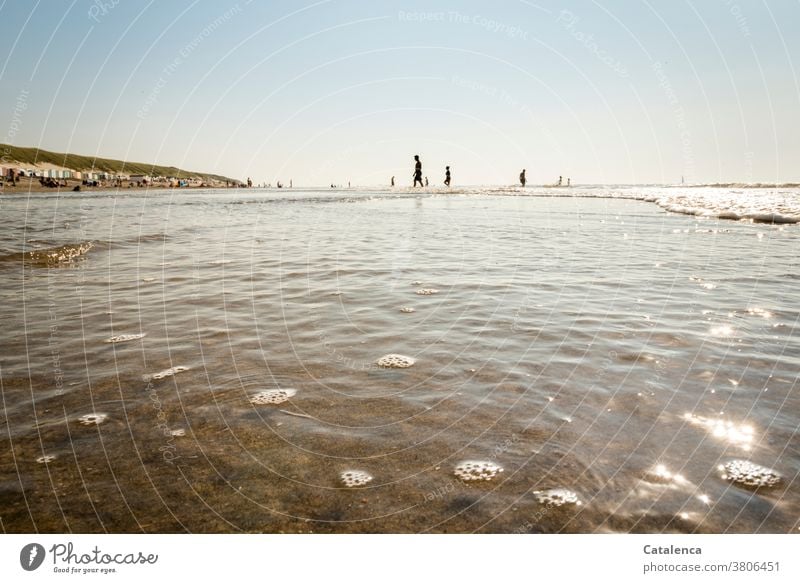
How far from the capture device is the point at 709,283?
839 centimetres

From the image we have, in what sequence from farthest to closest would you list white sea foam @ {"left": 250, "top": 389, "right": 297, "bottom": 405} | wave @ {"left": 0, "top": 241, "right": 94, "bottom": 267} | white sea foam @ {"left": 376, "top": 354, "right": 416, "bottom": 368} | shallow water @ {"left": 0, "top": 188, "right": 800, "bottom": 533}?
wave @ {"left": 0, "top": 241, "right": 94, "bottom": 267}, white sea foam @ {"left": 376, "top": 354, "right": 416, "bottom": 368}, white sea foam @ {"left": 250, "top": 389, "right": 297, "bottom": 405}, shallow water @ {"left": 0, "top": 188, "right": 800, "bottom": 533}

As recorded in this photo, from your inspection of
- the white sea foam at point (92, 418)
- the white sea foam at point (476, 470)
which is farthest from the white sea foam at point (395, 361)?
the white sea foam at point (92, 418)

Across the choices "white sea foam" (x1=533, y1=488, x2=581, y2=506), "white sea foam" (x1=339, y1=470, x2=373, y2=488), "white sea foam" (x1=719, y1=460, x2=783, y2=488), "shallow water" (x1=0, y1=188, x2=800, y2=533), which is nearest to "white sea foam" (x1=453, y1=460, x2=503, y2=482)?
"shallow water" (x1=0, y1=188, x2=800, y2=533)

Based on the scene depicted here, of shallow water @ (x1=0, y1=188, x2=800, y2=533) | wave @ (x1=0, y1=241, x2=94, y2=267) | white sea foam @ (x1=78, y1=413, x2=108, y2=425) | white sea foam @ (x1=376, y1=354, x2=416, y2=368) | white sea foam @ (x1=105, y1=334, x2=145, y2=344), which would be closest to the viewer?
shallow water @ (x1=0, y1=188, x2=800, y2=533)

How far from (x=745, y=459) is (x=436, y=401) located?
2.33 metres

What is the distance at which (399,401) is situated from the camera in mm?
4082

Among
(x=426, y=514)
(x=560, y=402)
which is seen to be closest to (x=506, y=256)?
(x=560, y=402)

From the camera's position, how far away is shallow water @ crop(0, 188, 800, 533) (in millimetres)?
2744

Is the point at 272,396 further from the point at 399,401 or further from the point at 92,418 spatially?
the point at 92,418

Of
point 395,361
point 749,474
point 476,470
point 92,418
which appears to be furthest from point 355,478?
point 749,474

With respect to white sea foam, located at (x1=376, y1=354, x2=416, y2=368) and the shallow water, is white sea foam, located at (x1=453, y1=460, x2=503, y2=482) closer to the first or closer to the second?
the shallow water

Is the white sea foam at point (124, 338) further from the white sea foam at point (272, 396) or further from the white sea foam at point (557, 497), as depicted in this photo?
the white sea foam at point (557, 497)
